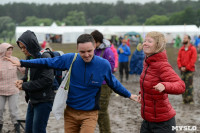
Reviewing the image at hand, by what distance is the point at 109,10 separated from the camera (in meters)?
188

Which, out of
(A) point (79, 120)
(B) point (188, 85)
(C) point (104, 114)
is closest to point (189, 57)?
(B) point (188, 85)

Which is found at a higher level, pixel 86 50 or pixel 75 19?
pixel 75 19

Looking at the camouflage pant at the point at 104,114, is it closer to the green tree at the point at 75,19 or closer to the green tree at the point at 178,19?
the green tree at the point at 178,19

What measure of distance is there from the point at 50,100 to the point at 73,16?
135330 millimetres

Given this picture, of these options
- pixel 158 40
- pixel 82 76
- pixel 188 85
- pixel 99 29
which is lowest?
pixel 188 85

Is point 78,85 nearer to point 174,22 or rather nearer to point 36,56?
point 36,56

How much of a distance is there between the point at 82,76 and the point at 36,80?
2.59 feet

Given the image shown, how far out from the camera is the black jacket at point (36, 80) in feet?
13.9

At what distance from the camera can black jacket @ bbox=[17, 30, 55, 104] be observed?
13.9ft

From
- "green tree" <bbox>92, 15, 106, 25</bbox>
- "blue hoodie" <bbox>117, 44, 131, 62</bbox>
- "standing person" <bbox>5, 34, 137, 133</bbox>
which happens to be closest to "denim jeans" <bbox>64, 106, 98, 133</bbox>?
"standing person" <bbox>5, 34, 137, 133</bbox>

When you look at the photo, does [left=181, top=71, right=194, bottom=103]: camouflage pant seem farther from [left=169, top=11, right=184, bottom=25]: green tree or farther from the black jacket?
[left=169, top=11, right=184, bottom=25]: green tree

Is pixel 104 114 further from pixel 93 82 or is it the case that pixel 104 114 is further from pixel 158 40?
pixel 158 40

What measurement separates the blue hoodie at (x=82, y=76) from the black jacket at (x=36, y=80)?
0.42m

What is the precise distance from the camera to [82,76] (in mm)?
3805
